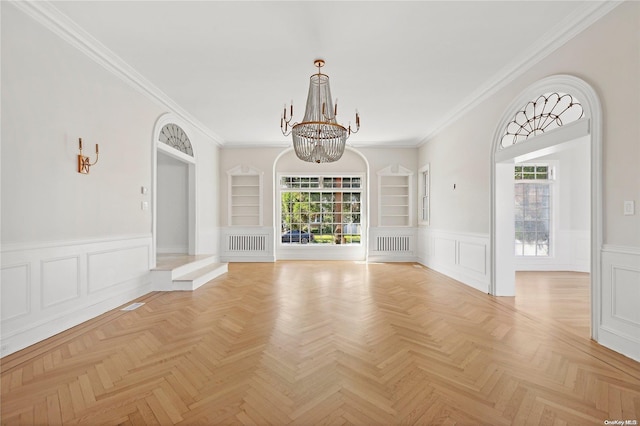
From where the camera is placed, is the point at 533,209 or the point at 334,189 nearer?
the point at 533,209

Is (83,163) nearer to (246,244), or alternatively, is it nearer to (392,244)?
(246,244)

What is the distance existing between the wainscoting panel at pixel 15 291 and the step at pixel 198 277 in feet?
6.75

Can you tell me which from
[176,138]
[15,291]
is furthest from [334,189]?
[15,291]

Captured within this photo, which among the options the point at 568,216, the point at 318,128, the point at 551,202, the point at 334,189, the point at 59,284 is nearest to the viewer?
the point at 59,284

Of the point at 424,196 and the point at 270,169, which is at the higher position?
the point at 270,169

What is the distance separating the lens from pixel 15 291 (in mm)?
2633

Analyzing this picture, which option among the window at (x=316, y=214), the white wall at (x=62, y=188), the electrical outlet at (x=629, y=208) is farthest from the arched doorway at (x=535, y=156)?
the white wall at (x=62, y=188)

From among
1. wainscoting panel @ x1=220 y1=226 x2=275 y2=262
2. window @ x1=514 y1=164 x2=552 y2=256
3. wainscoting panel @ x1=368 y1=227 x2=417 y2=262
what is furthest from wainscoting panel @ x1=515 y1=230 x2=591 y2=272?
wainscoting panel @ x1=220 y1=226 x2=275 y2=262

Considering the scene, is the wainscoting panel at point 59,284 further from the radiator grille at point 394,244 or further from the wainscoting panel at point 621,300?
the radiator grille at point 394,244

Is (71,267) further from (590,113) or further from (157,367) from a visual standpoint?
(590,113)

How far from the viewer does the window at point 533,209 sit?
6691 millimetres

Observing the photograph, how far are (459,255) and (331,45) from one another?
4.01 metres

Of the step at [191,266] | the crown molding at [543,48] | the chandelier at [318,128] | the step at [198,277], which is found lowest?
the step at [198,277]

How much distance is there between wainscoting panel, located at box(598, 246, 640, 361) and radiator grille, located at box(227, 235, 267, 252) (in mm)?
6450
